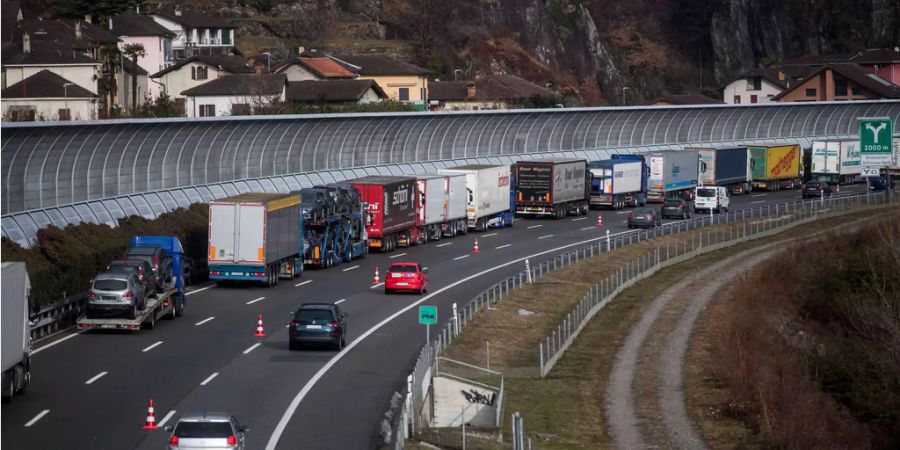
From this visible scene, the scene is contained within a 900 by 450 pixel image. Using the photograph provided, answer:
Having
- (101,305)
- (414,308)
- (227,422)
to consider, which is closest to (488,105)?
(414,308)

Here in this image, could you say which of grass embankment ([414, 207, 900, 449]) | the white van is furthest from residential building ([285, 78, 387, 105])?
grass embankment ([414, 207, 900, 449])

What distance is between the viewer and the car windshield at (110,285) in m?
41.0

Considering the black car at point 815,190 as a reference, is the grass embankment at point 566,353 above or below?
below

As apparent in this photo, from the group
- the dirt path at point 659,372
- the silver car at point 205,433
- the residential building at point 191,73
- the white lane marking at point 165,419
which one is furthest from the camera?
the residential building at point 191,73

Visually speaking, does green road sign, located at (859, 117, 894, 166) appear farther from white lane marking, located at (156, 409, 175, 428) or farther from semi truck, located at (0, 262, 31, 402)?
semi truck, located at (0, 262, 31, 402)

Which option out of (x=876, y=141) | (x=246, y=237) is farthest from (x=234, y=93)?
(x=246, y=237)

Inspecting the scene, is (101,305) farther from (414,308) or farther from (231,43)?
(231,43)

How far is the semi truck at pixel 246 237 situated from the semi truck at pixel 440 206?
627 inches

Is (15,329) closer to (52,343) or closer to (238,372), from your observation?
(238,372)

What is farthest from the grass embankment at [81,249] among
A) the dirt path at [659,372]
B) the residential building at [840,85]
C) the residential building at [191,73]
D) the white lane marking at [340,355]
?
the residential building at [840,85]

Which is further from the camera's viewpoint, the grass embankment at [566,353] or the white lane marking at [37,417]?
the grass embankment at [566,353]

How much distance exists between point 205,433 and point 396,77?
101 meters

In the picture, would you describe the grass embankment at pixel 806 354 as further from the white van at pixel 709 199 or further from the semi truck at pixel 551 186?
the white van at pixel 709 199

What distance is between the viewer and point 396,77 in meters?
125
